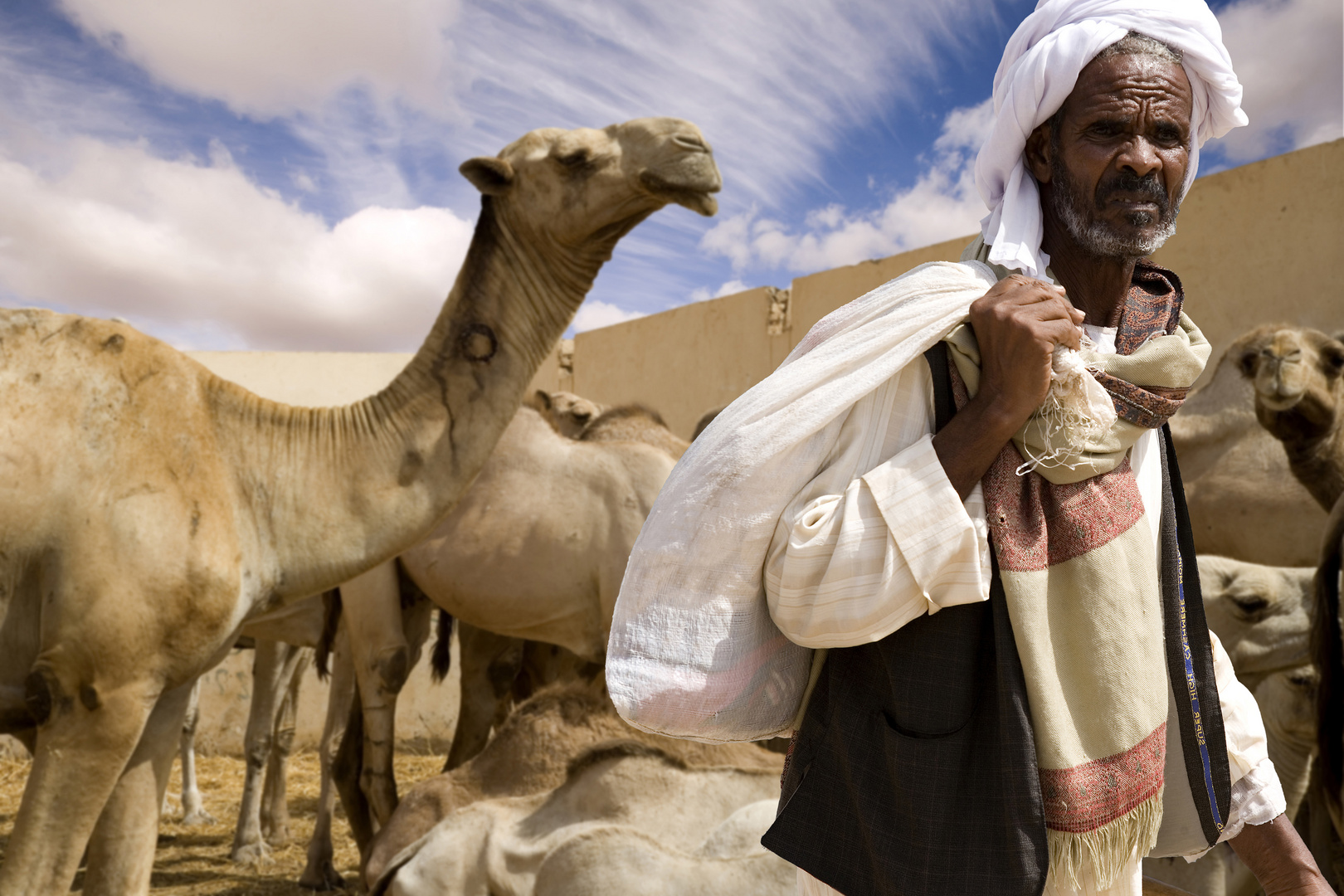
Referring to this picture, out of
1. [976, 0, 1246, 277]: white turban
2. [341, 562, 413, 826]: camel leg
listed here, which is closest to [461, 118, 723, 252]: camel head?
[976, 0, 1246, 277]: white turban

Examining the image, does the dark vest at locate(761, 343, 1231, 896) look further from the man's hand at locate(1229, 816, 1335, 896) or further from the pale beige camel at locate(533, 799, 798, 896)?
the pale beige camel at locate(533, 799, 798, 896)

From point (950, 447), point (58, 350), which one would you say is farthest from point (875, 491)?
point (58, 350)

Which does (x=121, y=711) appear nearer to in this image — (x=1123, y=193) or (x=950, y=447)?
(x=950, y=447)

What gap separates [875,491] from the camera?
1147mm

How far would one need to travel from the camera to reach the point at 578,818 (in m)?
2.29

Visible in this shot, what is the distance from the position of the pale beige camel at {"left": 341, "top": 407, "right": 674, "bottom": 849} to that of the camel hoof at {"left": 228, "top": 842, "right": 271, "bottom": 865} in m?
1.18

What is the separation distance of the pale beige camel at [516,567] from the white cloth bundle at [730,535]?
3.37m

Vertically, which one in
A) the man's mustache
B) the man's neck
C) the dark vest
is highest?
the man's mustache

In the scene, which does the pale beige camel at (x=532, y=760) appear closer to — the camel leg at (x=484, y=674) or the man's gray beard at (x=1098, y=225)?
the man's gray beard at (x=1098, y=225)

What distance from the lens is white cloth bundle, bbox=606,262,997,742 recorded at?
1194mm

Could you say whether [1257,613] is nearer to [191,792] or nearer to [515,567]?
[515,567]

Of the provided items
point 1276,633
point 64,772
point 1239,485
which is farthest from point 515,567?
point 1239,485

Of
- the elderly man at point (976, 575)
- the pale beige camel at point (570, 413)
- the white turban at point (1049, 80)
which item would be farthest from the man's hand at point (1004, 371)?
the pale beige camel at point (570, 413)

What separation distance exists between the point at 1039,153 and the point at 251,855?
552cm
